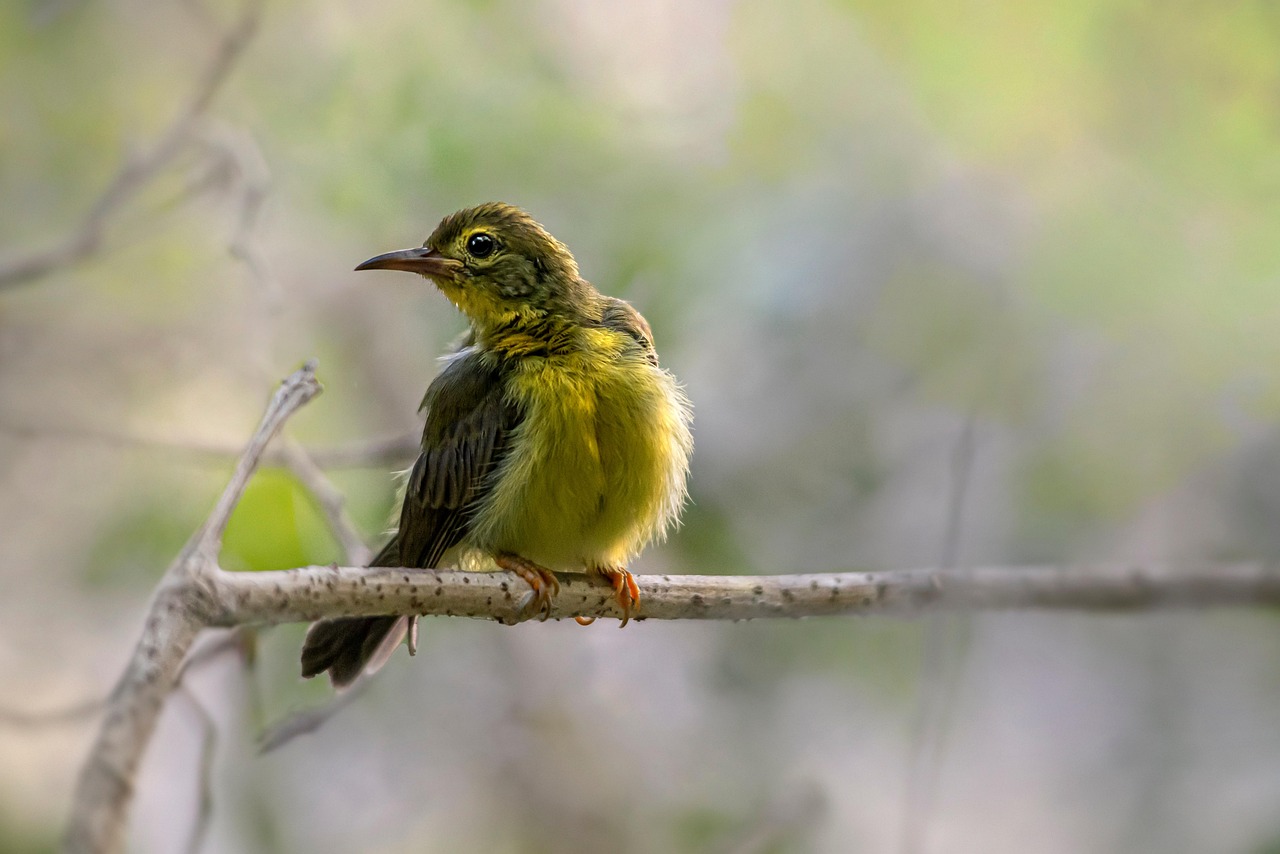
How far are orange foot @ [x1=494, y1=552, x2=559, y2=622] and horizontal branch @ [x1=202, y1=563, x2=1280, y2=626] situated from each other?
0.04 m

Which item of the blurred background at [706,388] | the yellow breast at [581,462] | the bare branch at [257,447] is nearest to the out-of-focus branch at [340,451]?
the blurred background at [706,388]

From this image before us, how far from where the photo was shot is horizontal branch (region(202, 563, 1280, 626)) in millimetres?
2498

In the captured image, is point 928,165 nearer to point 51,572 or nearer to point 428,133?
point 428,133

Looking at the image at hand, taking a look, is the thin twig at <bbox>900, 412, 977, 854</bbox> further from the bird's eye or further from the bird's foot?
the bird's eye

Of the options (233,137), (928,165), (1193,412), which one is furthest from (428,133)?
(1193,412)

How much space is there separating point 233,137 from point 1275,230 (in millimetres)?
4046

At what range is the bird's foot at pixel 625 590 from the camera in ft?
10.2

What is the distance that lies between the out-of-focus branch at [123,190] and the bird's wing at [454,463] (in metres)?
2.03

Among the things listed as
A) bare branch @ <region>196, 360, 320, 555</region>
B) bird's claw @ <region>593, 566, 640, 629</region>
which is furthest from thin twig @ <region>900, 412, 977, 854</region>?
bare branch @ <region>196, 360, 320, 555</region>

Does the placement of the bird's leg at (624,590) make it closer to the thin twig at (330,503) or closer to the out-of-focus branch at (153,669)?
the thin twig at (330,503)

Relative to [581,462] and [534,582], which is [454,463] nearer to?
[581,462]

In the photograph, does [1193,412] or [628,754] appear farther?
[628,754]

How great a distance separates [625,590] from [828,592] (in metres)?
0.56

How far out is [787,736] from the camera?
182 inches
